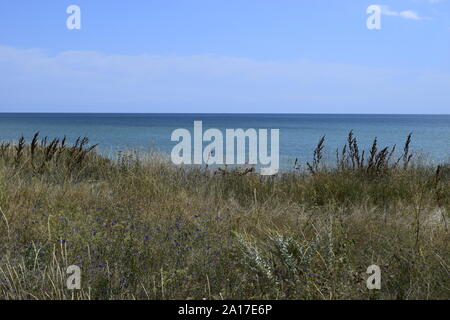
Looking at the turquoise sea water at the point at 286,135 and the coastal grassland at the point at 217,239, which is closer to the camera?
the coastal grassland at the point at 217,239

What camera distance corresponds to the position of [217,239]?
154 inches

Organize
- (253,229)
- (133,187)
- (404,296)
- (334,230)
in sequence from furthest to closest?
(133,187)
(253,229)
(334,230)
(404,296)

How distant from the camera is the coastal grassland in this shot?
296cm

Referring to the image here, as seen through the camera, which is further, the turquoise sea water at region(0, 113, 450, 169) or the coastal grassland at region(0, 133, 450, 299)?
the turquoise sea water at region(0, 113, 450, 169)

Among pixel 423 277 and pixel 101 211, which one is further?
pixel 101 211

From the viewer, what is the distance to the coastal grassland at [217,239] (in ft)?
9.72

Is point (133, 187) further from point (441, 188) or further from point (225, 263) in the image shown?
point (441, 188)

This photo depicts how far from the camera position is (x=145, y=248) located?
3.61 meters

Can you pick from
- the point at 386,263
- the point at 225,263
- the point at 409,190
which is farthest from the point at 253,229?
the point at 409,190

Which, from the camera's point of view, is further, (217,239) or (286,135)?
(286,135)
